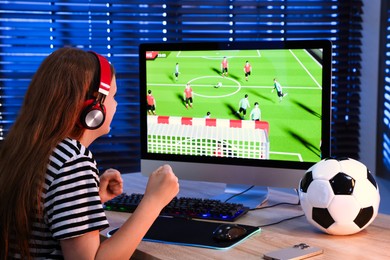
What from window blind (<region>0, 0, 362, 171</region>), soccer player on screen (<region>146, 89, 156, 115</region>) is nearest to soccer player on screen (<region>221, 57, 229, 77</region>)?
soccer player on screen (<region>146, 89, 156, 115</region>)

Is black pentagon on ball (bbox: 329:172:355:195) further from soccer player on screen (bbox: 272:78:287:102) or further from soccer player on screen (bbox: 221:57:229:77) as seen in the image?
soccer player on screen (bbox: 221:57:229:77)

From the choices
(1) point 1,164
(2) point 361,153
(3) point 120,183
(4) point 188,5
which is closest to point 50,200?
(1) point 1,164

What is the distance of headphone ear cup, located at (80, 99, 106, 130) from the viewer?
1392mm

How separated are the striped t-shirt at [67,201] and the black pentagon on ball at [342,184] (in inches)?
22.5

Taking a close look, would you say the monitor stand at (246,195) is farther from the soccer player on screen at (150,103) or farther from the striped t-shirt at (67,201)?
the striped t-shirt at (67,201)

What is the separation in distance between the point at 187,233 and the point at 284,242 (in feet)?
0.80

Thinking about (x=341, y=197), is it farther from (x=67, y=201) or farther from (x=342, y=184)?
(x=67, y=201)

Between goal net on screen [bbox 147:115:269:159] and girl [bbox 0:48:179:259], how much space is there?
0.54 meters

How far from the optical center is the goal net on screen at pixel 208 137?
1936 mm

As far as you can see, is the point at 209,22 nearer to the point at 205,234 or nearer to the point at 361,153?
the point at 361,153

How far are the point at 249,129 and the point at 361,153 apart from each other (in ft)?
4.55

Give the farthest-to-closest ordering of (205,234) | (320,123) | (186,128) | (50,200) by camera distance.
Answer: (186,128), (320,123), (205,234), (50,200)

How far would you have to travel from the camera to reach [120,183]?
5.57ft

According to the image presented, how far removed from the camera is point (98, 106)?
1.41 m
